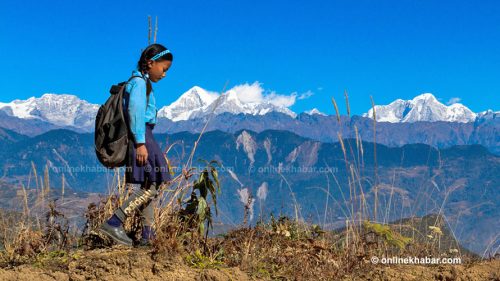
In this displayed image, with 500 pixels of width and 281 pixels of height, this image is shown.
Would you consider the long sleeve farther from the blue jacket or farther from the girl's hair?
the girl's hair

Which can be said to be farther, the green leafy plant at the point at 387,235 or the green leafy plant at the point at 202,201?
the green leafy plant at the point at 387,235

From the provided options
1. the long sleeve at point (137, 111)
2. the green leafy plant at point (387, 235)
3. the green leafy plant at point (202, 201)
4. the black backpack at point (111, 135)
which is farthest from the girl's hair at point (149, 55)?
the green leafy plant at point (387, 235)

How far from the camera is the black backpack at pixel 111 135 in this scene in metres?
5.38

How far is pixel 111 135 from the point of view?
5.38 metres

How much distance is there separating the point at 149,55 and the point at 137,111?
0.73 m

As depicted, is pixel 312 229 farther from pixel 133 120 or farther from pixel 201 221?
pixel 133 120

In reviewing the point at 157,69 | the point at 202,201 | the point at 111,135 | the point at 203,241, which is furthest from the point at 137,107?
the point at 203,241

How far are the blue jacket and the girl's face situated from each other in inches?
6.9

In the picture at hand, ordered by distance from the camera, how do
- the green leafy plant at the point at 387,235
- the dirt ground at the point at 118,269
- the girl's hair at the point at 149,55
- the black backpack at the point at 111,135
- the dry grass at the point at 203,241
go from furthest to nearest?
the green leafy plant at the point at 387,235
the girl's hair at the point at 149,55
the black backpack at the point at 111,135
the dry grass at the point at 203,241
the dirt ground at the point at 118,269

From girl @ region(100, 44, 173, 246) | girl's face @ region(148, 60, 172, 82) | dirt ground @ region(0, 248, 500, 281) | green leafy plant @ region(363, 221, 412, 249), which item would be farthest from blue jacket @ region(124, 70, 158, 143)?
green leafy plant @ region(363, 221, 412, 249)

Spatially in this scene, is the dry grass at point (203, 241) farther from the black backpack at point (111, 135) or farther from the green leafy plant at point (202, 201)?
the black backpack at point (111, 135)

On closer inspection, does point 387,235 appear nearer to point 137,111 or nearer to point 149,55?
point 137,111

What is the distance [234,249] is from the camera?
555cm

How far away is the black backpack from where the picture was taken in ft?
17.7
